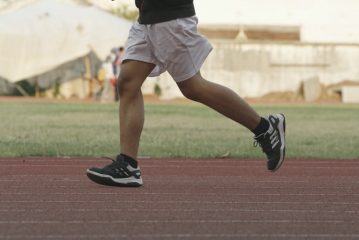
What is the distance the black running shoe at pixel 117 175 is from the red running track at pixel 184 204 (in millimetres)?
77

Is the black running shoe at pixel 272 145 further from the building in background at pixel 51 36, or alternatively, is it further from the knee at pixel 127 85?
the building in background at pixel 51 36

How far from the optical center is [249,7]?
5159 cm

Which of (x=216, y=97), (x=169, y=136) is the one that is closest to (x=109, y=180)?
(x=216, y=97)

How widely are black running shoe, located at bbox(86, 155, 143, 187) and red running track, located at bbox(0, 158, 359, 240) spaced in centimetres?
8

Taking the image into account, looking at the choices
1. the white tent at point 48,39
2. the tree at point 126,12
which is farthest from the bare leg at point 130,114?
the tree at point 126,12

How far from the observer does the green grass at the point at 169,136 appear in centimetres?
1291

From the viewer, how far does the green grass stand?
12913mm

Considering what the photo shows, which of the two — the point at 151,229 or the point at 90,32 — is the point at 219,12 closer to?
the point at 90,32

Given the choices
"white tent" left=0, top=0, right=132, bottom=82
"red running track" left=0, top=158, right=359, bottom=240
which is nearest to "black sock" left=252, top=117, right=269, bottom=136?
"red running track" left=0, top=158, right=359, bottom=240

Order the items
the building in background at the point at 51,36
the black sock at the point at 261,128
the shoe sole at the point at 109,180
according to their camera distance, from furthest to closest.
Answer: the building in background at the point at 51,36
the black sock at the point at 261,128
the shoe sole at the point at 109,180

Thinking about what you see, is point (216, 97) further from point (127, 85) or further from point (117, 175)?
point (117, 175)

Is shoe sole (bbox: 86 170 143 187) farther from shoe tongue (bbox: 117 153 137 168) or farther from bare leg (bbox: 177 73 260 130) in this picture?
bare leg (bbox: 177 73 260 130)

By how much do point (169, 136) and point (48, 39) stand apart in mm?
23816

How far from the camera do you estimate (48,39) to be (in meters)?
39.3
